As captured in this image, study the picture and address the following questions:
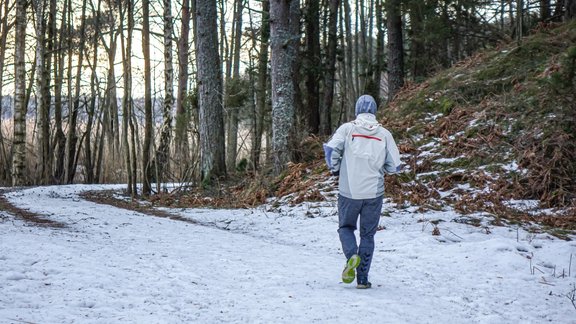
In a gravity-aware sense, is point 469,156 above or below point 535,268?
above

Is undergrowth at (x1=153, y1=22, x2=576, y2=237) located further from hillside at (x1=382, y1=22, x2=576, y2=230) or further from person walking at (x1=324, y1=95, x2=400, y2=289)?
person walking at (x1=324, y1=95, x2=400, y2=289)

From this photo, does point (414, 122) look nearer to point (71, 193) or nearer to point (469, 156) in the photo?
point (469, 156)

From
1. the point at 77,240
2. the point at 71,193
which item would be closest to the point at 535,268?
the point at 77,240

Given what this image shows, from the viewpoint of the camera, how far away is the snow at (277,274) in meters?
4.35

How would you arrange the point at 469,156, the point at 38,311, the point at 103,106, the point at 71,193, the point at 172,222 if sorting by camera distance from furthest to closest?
the point at 103,106
the point at 71,193
the point at 469,156
the point at 172,222
the point at 38,311

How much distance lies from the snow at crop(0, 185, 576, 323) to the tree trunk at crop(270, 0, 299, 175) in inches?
162

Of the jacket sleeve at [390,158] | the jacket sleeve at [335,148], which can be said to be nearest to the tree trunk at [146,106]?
the jacket sleeve at [335,148]

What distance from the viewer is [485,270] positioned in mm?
5969

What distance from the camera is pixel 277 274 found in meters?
5.73

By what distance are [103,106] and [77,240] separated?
78.2 ft

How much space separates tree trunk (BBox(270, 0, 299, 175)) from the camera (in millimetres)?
12406

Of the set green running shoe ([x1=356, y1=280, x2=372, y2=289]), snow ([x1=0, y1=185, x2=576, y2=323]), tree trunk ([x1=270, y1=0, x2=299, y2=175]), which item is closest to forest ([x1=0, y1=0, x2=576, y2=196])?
tree trunk ([x1=270, y1=0, x2=299, y2=175])

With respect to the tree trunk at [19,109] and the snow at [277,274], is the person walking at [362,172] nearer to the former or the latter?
the snow at [277,274]

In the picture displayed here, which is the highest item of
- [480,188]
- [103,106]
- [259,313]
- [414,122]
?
[103,106]
